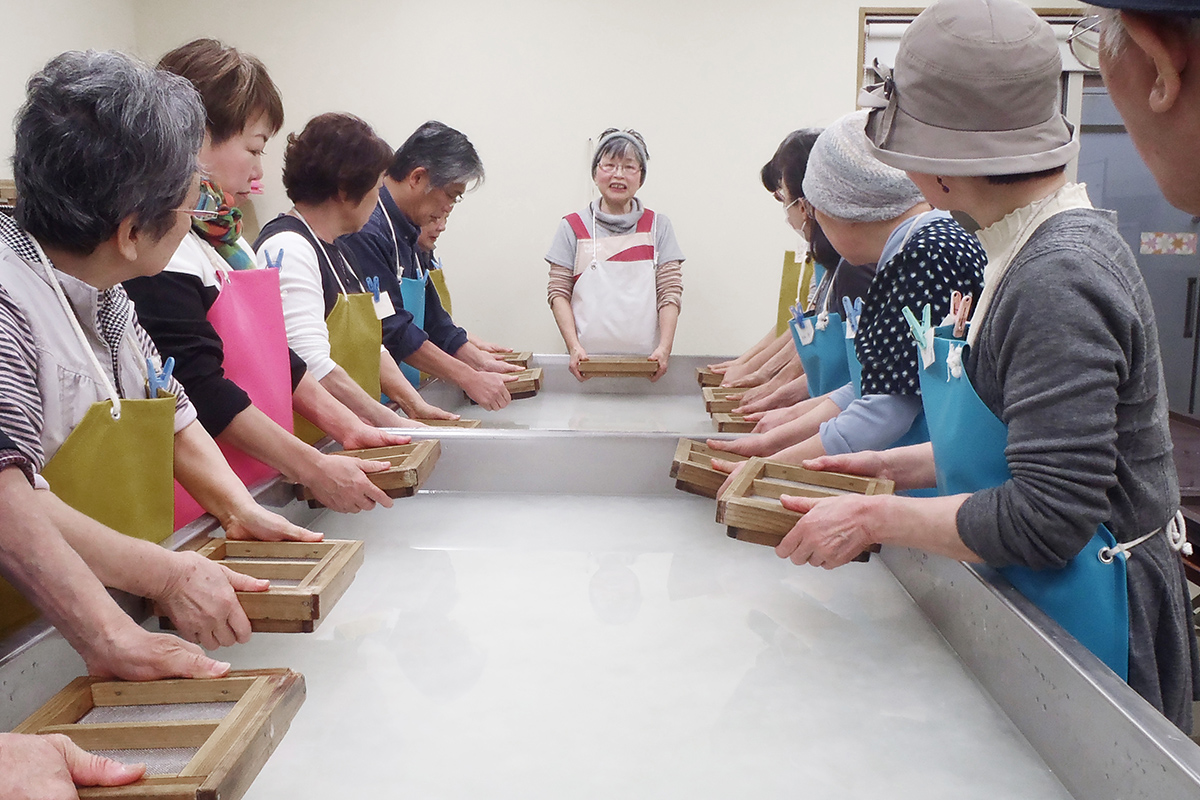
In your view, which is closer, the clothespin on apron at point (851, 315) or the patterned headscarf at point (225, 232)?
the patterned headscarf at point (225, 232)

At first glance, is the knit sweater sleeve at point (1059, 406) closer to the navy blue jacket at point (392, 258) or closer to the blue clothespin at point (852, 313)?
the blue clothespin at point (852, 313)

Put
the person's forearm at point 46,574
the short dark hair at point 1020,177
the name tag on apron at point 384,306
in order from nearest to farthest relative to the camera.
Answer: the person's forearm at point 46,574
the short dark hair at point 1020,177
the name tag on apron at point 384,306

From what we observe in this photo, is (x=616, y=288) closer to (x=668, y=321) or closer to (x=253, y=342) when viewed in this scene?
A: (x=668, y=321)

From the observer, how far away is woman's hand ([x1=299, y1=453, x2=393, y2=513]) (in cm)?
140

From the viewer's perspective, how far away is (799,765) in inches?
33.7

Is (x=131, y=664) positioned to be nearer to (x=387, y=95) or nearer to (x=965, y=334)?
(x=965, y=334)

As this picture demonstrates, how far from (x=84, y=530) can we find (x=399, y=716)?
0.38 meters

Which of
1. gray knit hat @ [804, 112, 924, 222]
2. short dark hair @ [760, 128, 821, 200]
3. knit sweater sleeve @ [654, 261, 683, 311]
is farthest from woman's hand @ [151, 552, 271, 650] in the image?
knit sweater sleeve @ [654, 261, 683, 311]

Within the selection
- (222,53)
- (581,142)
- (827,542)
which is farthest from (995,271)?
(581,142)

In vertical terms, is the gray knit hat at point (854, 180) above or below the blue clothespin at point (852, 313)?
above

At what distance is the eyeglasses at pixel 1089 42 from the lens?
2.11 feet

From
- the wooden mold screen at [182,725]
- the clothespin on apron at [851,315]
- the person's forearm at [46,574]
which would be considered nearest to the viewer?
the wooden mold screen at [182,725]

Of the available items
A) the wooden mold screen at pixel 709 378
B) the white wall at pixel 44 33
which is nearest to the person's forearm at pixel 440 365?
the wooden mold screen at pixel 709 378

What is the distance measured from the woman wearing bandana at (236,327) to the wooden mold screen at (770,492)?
556mm
